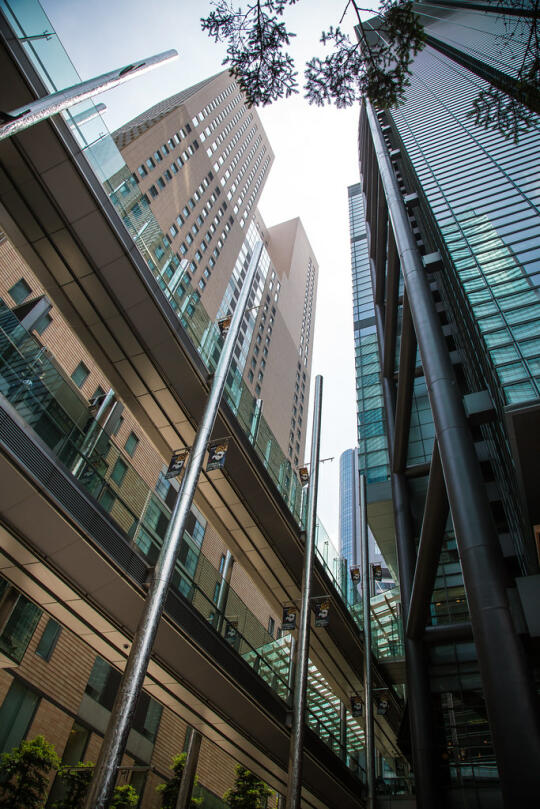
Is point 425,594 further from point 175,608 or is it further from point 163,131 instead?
point 163,131

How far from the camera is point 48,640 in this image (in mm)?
18156

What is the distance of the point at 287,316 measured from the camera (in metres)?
82.1

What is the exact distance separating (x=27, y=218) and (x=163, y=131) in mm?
50582

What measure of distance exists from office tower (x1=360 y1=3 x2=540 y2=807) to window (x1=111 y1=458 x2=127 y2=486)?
25.8 feet

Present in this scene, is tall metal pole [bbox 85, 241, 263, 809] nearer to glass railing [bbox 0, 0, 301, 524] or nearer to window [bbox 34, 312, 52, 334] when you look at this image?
glass railing [bbox 0, 0, 301, 524]

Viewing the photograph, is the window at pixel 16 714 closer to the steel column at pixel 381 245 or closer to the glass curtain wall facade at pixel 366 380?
the glass curtain wall facade at pixel 366 380

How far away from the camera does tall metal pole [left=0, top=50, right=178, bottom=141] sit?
7086 millimetres

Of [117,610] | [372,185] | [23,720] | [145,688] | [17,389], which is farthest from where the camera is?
[372,185]

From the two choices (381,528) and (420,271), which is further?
(381,528)

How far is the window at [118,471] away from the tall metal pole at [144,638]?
56.5 inches

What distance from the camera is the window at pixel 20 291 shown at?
22.3m

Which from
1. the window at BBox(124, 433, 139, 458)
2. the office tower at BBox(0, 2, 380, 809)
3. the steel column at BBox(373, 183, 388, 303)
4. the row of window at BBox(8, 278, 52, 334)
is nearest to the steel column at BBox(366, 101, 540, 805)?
the office tower at BBox(0, 2, 380, 809)

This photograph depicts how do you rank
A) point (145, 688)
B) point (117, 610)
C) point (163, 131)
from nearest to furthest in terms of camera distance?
1. point (117, 610)
2. point (145, 688)
3. point (163, 131)

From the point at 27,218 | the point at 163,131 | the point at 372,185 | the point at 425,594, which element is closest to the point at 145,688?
the point at 425,594
